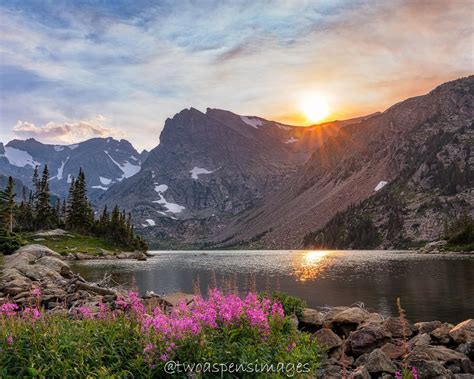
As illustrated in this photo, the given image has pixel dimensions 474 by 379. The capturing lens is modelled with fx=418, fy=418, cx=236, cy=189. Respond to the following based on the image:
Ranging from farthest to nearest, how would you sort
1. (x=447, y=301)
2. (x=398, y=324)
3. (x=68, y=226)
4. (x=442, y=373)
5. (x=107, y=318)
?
(x=68, y=226)
(x=447, y=301)
(x=398, y=324)
(x=442, y=373)
(x=107, y=318)

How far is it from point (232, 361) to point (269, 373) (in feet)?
3.25

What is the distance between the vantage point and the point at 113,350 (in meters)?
11.1

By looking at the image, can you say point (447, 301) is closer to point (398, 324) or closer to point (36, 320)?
point (398, 324)

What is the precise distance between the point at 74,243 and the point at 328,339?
118842mm

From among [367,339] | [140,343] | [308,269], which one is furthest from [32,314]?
[308,269]

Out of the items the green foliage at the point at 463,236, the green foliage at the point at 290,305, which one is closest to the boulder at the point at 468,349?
the green foliage at the point at 290,305

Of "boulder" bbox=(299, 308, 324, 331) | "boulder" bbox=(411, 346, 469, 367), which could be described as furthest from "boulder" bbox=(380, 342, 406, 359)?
"boulder" bbox=(299, 308, 324, 331)

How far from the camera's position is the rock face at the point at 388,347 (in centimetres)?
1564

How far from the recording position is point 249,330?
39.7 ft

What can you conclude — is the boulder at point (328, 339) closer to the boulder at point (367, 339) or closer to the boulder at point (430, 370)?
the boulder at point (367, 339)

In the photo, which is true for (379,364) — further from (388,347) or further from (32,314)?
(32,314)

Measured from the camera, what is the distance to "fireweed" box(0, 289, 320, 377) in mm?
10367

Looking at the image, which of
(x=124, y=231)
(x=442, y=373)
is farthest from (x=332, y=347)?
(x=124, y=231)

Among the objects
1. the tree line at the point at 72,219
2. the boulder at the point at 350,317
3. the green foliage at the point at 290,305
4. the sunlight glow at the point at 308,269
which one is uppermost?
the tree line at the point at 72,219
